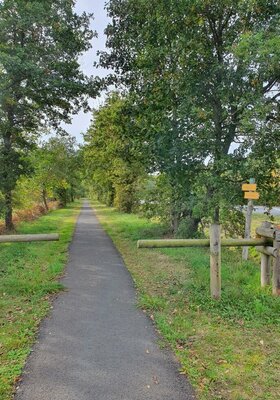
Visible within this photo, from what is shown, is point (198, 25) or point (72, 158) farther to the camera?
point (72, 158)

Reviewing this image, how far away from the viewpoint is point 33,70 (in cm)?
1098

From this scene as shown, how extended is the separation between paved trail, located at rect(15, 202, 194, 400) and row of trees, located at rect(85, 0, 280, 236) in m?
5.50

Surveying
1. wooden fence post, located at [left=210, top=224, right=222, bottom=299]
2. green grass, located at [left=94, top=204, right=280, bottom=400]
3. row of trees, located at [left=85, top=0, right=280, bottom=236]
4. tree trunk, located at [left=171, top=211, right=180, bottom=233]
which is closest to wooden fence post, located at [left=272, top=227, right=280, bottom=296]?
green grass, located at [left=94, top=204, right=280, bottom=400]

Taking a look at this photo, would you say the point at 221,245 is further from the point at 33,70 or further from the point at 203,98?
the point at 33,70

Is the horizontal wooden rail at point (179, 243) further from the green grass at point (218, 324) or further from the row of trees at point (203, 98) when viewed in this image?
the row of trees at point (203, 98)

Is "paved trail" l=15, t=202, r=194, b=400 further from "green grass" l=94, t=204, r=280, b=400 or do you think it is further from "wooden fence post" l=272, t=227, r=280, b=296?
"wooden fence post" l=272, t=227, r=280, b=296

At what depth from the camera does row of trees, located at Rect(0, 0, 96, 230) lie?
1114cm

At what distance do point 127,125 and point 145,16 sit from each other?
12.4ft

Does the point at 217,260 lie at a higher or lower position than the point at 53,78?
lower

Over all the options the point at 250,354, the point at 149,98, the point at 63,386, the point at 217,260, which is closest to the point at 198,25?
the point at 149,98

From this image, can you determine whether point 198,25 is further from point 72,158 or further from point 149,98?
point 72,158

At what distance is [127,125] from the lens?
12.7 metres

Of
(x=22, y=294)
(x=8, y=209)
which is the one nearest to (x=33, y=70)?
(x=8, y=209)

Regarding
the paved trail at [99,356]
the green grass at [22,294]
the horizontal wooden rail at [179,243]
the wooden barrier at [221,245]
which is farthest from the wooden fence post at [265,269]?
the green grass at [22,294]
